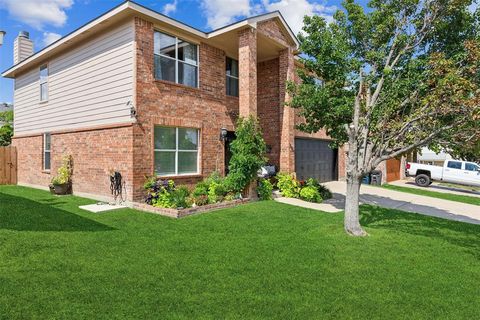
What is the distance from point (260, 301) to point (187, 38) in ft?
32.0

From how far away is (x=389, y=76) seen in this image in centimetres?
784

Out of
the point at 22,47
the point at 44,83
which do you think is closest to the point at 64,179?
the point at 44,83

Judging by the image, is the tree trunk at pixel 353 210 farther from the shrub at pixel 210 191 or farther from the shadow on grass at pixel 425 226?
the shrub at pixel 210 191

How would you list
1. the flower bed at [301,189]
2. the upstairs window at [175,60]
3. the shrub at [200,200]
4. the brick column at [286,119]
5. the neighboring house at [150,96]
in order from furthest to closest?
1. the brick column at [286,119]
2. the flower bed at [301,189]
3. the upstairs window at [175,60]
4. the neighboring house at [150,96]
5. the shrub at [200,200]

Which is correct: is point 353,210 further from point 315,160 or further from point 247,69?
point 315,160

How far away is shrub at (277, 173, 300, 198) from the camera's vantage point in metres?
12.2

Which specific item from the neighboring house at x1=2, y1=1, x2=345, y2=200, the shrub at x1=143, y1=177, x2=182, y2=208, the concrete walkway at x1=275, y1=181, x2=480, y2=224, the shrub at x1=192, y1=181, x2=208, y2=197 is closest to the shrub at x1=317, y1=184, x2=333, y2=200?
the concrete walkway at x1=275, y1=181, x2=480, y2=224

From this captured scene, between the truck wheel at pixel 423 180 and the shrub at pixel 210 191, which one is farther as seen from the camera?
the truck wheel at pixel 423 180

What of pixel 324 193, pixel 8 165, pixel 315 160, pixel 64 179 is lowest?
pixel 324 193

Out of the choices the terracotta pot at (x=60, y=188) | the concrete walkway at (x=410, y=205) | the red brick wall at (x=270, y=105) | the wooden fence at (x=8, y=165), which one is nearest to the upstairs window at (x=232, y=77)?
the red brick wall at (x=270, y=105)

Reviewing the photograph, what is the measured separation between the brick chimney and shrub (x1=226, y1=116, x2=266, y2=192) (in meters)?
13.2

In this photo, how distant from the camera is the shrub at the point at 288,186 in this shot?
12156mm

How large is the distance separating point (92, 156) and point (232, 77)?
21.4 ft

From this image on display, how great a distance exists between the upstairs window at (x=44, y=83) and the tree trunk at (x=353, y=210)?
1357 cm
